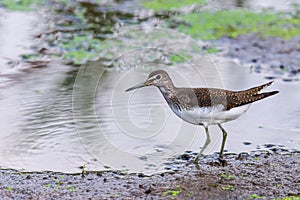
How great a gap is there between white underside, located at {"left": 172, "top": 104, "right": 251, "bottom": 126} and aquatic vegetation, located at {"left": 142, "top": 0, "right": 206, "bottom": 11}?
24.9 feet

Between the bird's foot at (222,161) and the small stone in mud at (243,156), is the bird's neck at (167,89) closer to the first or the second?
the bird's foot at (222,161)

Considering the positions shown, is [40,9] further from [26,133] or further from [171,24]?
[26,133]

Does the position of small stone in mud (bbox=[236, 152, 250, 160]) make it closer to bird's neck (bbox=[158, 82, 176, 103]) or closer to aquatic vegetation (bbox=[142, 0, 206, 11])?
bird's neck (bbox=[158, 82, 176, 103])

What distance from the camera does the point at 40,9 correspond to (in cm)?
1544

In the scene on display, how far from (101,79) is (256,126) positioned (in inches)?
114

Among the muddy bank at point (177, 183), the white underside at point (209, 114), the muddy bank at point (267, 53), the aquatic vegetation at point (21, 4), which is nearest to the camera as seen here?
the muddy bank at point (177, 183)

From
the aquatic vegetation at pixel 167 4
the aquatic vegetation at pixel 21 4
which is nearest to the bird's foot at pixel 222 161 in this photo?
the aquatic vegetation at pixel 167 4

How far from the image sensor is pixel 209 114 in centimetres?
818

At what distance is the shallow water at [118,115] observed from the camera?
847 centimetres

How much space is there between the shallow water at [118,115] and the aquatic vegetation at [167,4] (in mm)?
2884

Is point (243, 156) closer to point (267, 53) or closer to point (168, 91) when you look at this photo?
point (168, 91)

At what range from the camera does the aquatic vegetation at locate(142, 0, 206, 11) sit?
1567cm

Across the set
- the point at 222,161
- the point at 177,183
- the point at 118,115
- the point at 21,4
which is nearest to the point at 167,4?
the point at 21,4

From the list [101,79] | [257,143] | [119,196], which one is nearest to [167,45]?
[101,79]
